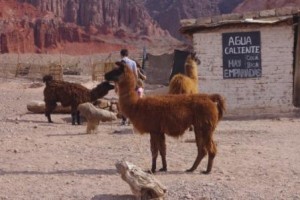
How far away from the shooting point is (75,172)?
427 inches

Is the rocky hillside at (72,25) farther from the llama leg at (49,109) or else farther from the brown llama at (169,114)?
the brown llama at (169,114)

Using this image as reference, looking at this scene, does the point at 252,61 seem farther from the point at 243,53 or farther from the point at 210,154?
the point at 210,154

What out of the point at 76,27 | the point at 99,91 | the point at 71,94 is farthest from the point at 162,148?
the point at 76,27

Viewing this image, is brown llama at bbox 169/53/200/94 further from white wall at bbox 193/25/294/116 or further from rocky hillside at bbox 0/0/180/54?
rocky hillside at bbox 0/0/180/54

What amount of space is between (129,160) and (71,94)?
7377 millimetres

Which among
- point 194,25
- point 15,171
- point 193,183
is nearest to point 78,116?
point 194,25

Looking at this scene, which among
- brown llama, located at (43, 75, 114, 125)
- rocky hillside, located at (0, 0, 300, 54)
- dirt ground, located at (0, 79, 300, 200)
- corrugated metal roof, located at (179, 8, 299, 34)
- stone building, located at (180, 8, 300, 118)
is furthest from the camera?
rocky hillside, located at (0, 0, 300, 54)

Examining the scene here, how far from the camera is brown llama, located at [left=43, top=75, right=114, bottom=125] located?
18.8 metres

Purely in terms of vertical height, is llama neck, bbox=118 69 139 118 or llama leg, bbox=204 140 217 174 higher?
llama neck, bbox=118 69 139 118

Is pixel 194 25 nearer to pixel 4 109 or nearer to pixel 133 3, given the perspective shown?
pixel 4 109

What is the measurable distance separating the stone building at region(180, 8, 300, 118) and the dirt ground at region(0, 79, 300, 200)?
192cm

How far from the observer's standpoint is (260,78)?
1970 centimetres

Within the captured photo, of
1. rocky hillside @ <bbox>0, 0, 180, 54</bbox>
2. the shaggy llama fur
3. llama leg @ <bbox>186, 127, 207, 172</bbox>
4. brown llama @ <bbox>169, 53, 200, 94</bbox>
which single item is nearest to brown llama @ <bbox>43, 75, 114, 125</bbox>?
the shaggy llama fur

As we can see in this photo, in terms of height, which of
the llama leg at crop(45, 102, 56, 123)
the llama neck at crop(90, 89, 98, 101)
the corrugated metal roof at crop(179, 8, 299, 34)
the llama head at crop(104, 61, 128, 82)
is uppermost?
the corrugated metal roof at crop(179, 8, 299, 34)
